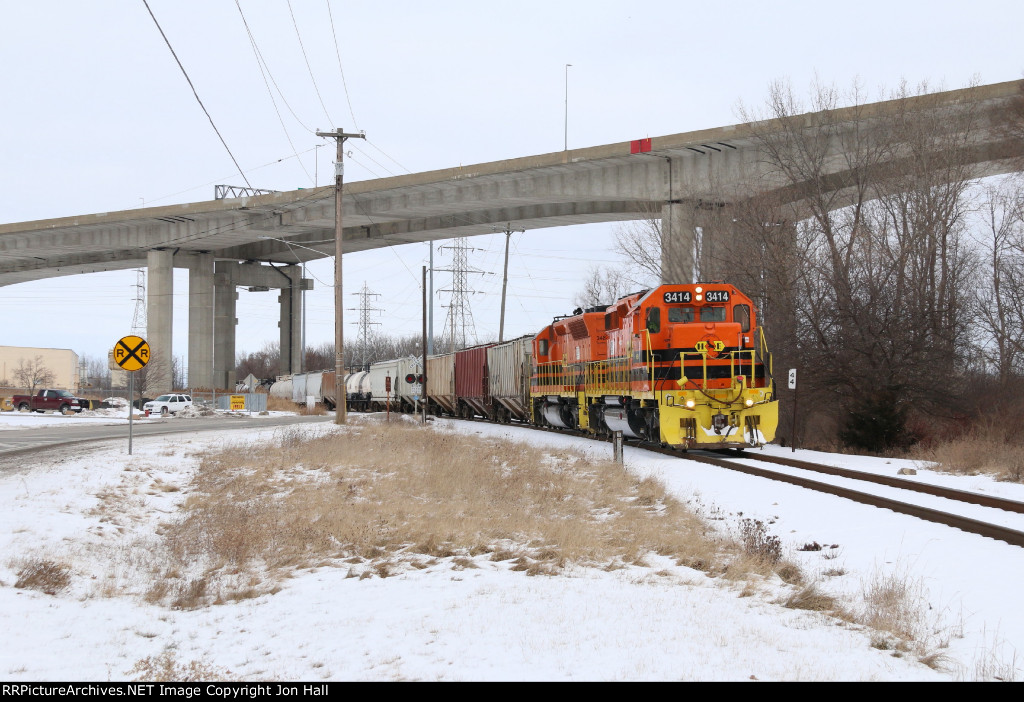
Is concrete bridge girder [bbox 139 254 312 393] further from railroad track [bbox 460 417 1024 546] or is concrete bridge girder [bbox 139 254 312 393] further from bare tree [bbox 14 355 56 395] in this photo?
railroad track [bbox 460 417 1024 546]

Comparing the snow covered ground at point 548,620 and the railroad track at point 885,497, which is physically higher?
the railroad track at point 885,497

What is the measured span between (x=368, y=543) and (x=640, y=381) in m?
10.2

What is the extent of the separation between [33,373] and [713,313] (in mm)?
101927

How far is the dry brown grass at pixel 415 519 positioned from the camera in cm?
1011

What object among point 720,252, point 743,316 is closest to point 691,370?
point 743,316

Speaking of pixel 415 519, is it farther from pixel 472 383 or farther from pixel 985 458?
pixel 472 383

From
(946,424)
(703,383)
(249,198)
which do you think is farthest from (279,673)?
(249,198)

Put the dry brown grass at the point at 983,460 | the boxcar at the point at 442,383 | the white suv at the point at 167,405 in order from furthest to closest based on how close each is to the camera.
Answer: the white suv at the point at 167,405
the boxcar at the point at 442,383
the dry brown grass at the point at 983,460

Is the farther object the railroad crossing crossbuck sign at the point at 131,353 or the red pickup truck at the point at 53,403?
the red pickup truck at the point at 53,403

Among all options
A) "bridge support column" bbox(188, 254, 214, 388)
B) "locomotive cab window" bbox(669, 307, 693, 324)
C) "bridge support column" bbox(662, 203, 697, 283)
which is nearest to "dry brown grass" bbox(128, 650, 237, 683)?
"locomotive cab window" bbox(669, 307, 693, 324)

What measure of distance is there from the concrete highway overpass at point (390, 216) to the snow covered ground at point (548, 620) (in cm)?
2458

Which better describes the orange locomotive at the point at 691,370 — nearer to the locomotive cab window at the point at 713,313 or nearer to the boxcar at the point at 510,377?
the locomotive cab window at the point at 713,313

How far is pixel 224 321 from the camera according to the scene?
7425cm

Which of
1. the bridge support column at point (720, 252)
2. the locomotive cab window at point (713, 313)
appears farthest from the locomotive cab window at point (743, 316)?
the bridge support column at point (720, 252)
